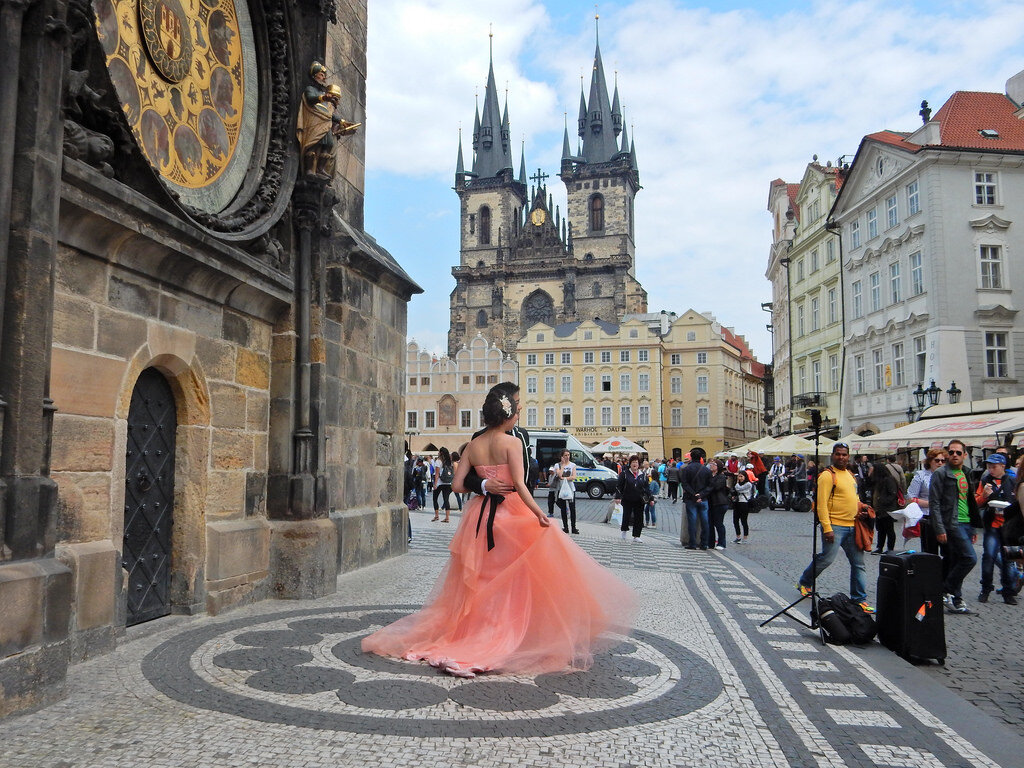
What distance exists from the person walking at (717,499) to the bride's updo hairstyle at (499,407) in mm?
8627

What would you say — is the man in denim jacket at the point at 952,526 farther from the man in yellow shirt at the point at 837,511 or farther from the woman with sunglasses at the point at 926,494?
the man in yellow shirt at the point at 837,511

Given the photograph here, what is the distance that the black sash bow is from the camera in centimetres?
578

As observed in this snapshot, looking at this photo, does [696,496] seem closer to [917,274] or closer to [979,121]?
[917,274]

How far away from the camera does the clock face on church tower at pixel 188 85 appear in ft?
19.5

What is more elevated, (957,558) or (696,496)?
(696,496)

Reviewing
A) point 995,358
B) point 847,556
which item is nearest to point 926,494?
point 847,556

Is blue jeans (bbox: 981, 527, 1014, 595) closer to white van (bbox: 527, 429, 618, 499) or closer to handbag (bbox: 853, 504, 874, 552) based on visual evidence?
handbag (bbox: 853, 504, 874, 552)

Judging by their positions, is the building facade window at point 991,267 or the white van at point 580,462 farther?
the white van at point 580,462

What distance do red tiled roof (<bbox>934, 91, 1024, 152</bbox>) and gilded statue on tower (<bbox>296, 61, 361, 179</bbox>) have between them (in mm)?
29767

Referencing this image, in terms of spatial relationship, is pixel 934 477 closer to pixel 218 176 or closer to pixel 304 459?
pixel 304 459

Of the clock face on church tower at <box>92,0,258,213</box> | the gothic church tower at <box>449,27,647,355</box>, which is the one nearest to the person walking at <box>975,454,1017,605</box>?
the clock face on church tower at <box>92,0,258,213</box>

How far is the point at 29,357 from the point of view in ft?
14.1

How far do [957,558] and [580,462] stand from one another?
28379 mm

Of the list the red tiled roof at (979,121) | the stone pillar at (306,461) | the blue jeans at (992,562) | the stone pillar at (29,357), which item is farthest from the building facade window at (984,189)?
the stone pillar at (29,357)
